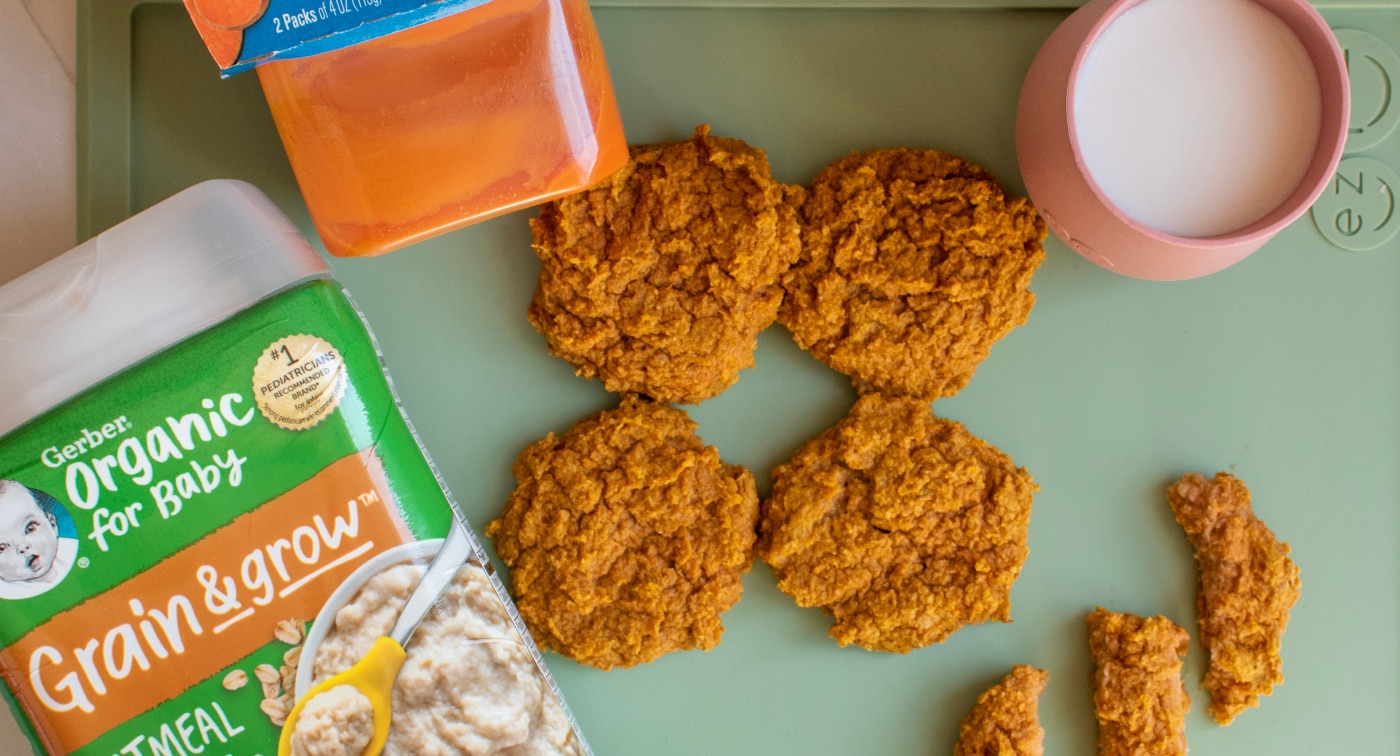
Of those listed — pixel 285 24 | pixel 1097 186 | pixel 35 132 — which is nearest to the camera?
pixel 285 24

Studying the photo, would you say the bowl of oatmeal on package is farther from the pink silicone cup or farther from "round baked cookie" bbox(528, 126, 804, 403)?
the pink silicone cup

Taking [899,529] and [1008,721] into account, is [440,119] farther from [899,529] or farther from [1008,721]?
[1008,721]

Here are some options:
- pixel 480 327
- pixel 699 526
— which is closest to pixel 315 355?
pixel 480 327

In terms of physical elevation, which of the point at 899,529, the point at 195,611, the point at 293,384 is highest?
the point at 293,384

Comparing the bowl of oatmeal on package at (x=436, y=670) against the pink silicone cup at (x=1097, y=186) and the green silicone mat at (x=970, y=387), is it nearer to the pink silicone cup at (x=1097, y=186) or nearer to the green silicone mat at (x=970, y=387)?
the green silicone mat at (x=970, y=387)

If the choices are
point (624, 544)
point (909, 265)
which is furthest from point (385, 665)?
point (909, 265)

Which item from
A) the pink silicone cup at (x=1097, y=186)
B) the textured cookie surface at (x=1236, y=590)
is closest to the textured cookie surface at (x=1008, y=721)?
the textured cookie surface at (x=1236, y=590)
